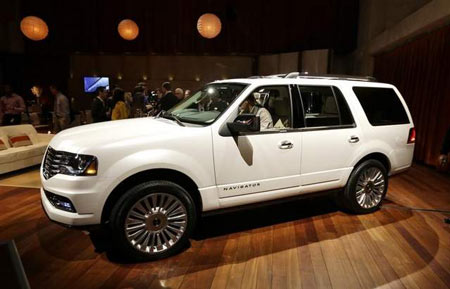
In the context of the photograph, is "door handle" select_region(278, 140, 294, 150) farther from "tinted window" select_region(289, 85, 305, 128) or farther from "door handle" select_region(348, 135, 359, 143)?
"door handle" select_region(348, 135, 359, 143)

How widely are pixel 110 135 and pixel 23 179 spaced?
379 cm

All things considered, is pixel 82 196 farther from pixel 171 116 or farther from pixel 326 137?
pixel 326 137

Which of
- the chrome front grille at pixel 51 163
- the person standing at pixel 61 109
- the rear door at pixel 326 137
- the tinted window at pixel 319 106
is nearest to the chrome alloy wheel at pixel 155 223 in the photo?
the chrome front grille at pixel 51 163

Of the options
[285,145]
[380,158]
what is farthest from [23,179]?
[380,158]

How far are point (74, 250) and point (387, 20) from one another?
9840 mm

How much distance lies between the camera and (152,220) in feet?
9.82

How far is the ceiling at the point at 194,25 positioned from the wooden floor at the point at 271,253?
29.7 ft

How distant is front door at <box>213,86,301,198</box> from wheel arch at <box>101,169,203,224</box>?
246 mm

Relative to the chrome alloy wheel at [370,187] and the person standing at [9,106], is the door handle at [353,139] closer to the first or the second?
the chrome alloy wheel at [370,187]

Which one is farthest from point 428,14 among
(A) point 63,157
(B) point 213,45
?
(B) point 213,45

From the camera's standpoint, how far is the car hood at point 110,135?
2795mm

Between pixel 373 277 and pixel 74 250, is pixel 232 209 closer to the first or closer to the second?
pixel 373 277

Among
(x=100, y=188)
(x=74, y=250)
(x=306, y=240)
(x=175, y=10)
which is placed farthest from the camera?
(x=175, y=10)

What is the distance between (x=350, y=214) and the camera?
14.1 ft
